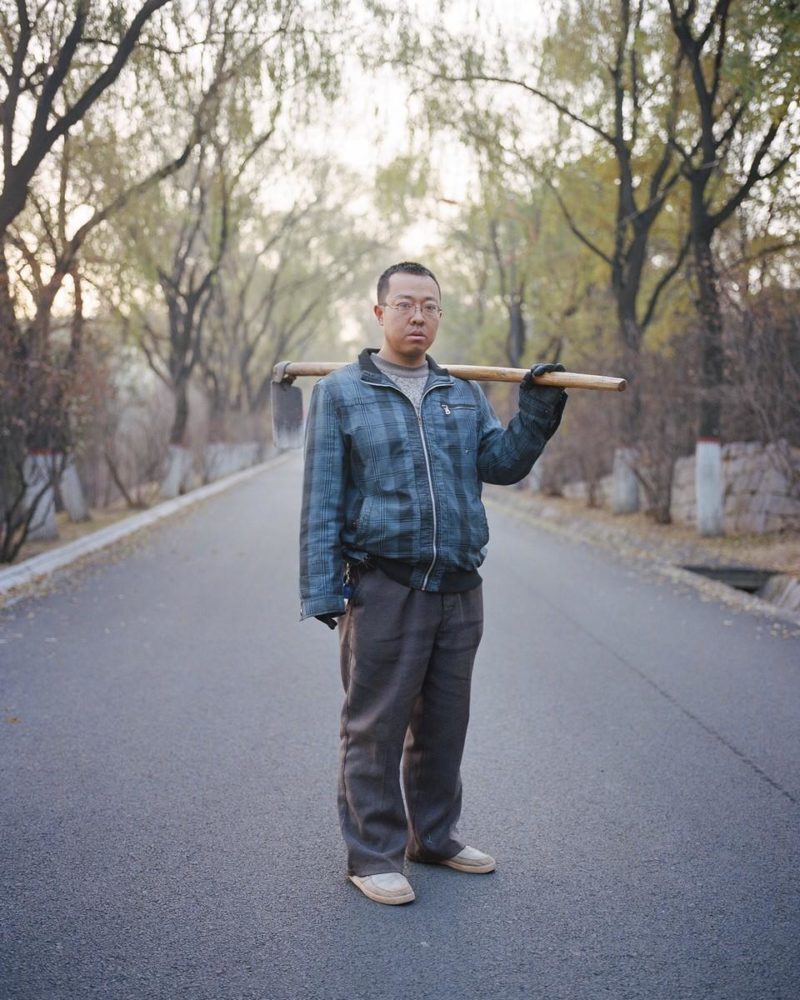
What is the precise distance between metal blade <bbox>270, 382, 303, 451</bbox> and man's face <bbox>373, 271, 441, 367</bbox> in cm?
78

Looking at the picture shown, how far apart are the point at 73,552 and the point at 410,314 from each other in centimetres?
1114

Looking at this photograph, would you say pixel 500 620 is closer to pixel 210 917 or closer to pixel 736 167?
pixel 210 917

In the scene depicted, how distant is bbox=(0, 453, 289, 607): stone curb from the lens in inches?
431

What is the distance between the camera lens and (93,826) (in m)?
4.22

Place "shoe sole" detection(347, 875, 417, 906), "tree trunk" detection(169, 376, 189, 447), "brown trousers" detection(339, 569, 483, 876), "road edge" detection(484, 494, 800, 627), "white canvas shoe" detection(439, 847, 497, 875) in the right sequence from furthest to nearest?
"tree trunk" detection(169, 376, 189, 447) < "road edge" detection(484, 494, 800, 627) < "white canvas shoe" detection(439, 847, 497, 875) < "brown trousers" detection(339, 569, 483, 876) < "shoe sole" detection(347, 875, 417, 906)

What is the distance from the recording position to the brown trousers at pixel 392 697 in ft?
11.7

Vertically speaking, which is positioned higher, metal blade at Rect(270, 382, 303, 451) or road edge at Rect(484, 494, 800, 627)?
metal blade at Rect(270, 382, 303, 451)

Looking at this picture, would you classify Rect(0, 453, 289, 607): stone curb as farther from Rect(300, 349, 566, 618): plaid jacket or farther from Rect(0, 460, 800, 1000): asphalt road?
Rect(300, 349, 566, 618): plaid jacket

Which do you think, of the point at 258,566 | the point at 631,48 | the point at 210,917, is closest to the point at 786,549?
the point at 258,566

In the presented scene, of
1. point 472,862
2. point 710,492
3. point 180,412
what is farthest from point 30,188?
point 180,412

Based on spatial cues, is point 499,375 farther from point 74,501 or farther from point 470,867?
point 74,501

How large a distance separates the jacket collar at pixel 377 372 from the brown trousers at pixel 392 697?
2.04 feet

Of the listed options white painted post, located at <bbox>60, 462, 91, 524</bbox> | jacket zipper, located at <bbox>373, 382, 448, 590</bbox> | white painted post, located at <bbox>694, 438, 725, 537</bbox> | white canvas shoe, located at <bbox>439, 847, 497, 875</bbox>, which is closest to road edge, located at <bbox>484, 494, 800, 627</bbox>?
white painted post, located at <bbox>694, 438, 725, 537</bbox>

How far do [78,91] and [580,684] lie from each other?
11867mm
